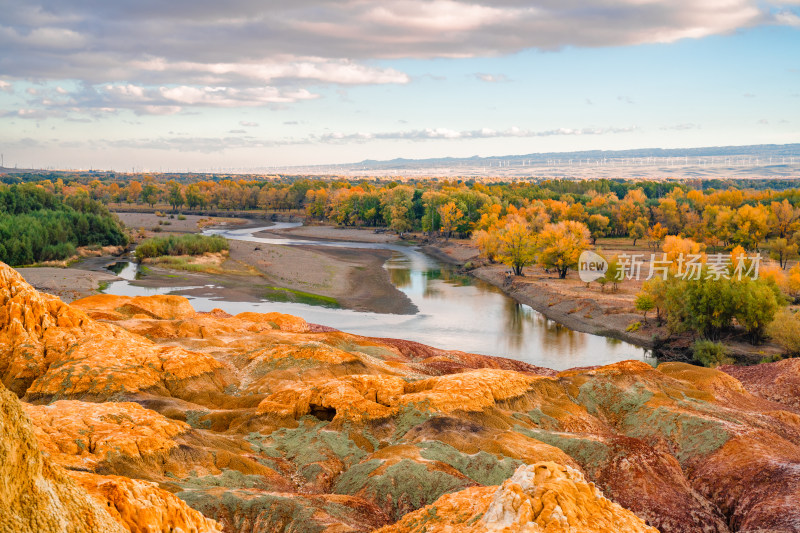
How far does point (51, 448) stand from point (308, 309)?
58261mm

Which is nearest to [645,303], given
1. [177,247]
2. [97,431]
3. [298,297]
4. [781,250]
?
[298,297]

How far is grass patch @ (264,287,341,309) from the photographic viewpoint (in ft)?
262

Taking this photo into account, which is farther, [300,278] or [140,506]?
[300,278]

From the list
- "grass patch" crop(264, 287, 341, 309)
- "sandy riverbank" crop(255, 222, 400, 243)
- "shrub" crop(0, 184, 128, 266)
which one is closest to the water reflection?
"grass patch" crop(264, 287, 341, 309)

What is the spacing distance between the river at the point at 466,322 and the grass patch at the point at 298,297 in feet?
6.37

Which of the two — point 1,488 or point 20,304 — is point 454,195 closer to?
point 20,304

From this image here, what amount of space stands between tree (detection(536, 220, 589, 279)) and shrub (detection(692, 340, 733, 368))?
39.8 metres

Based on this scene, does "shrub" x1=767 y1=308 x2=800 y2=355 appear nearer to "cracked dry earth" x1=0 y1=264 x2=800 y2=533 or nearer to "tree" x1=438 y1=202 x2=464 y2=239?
"cracked dry earth" x1=0 y1=264 x2=800 y2=533

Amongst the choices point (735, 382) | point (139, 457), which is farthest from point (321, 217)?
point (139, 457)

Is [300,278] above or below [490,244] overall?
below

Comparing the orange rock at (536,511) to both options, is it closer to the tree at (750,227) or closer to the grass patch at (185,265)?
the grass patch at (185,265)

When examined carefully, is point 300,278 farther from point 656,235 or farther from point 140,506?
point 140,506

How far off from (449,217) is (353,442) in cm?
12468

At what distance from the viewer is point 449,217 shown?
14738 cm
